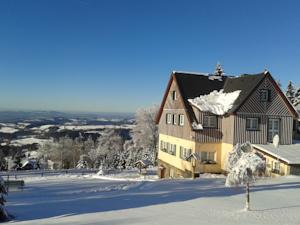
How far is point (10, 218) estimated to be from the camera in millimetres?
13992

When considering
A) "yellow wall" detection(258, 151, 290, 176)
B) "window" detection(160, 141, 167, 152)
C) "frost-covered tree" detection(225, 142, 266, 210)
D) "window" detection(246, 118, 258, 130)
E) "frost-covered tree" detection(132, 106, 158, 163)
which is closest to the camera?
"frost-covered tree" detection(225, 142, 266, 210)

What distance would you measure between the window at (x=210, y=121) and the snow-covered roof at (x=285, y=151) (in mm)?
3930

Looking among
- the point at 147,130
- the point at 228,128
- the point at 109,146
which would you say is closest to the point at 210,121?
the point at 228,128

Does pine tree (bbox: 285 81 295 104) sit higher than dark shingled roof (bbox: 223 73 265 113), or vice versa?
pine tree (bbox: 285 81 295 104)

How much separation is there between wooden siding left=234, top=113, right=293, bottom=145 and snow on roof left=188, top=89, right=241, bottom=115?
1.54 m

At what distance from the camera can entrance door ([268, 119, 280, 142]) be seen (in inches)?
1195

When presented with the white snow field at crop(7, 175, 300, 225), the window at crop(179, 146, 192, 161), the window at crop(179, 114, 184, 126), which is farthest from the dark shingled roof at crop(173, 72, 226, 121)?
the white snow field at crop(7, 175, 300, 225)

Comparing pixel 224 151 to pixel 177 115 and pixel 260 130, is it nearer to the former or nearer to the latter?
pixel 260 130

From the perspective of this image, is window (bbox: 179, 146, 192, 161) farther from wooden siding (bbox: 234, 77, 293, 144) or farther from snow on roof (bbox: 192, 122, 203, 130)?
wooden siding (bbox: 234, 77, 293, 144)

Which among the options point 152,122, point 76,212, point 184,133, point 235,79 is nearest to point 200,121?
point 184,133

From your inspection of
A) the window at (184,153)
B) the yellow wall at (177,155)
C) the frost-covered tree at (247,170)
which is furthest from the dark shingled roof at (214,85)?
the frost-covered tree at (247,170)

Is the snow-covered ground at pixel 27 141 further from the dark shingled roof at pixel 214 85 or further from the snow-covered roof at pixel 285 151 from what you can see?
the snow-covered roof at pixel 285 151

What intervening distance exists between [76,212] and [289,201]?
30.3 ft

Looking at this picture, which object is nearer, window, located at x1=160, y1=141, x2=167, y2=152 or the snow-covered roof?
the snow-covered roof
